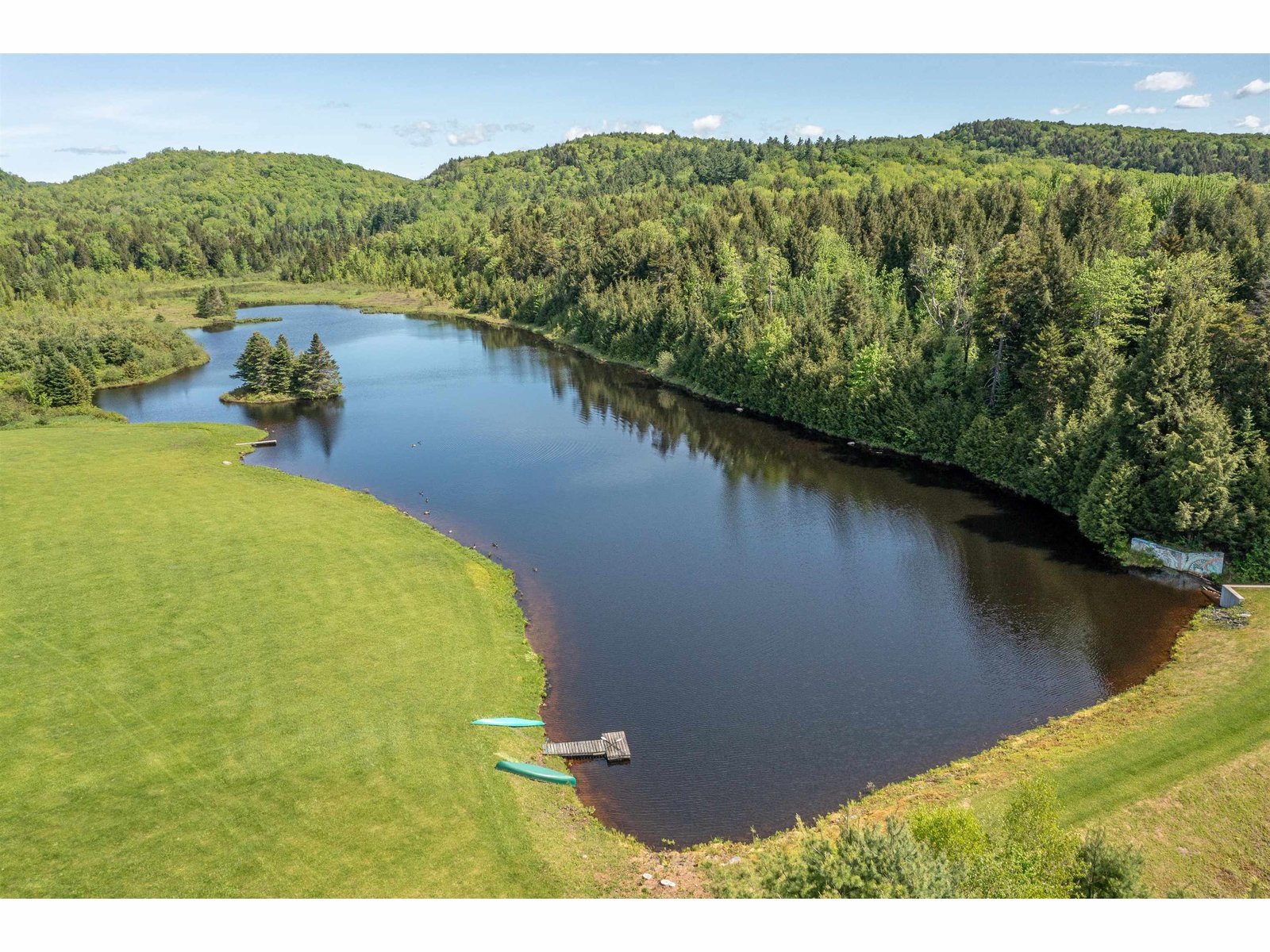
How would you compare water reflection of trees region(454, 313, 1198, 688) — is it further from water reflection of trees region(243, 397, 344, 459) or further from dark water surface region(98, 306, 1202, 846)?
water reflection of trees region(243, 397, 344, 459)

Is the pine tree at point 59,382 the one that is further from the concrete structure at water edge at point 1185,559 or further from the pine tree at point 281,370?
the concrete structure at water edge at point 1185,559

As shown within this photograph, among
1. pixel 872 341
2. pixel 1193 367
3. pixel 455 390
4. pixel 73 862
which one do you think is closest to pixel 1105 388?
pixel 1193 367

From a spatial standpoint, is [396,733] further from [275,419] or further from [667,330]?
[667,330]

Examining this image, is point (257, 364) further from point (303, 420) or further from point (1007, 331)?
point (1007, 331)

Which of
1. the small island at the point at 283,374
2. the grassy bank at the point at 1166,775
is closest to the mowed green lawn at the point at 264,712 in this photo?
the grassy bank at the point at 1166,775

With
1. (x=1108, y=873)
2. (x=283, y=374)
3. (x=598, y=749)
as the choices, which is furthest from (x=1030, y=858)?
(x=283, y=374)

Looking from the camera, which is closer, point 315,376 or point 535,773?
point 535,773
